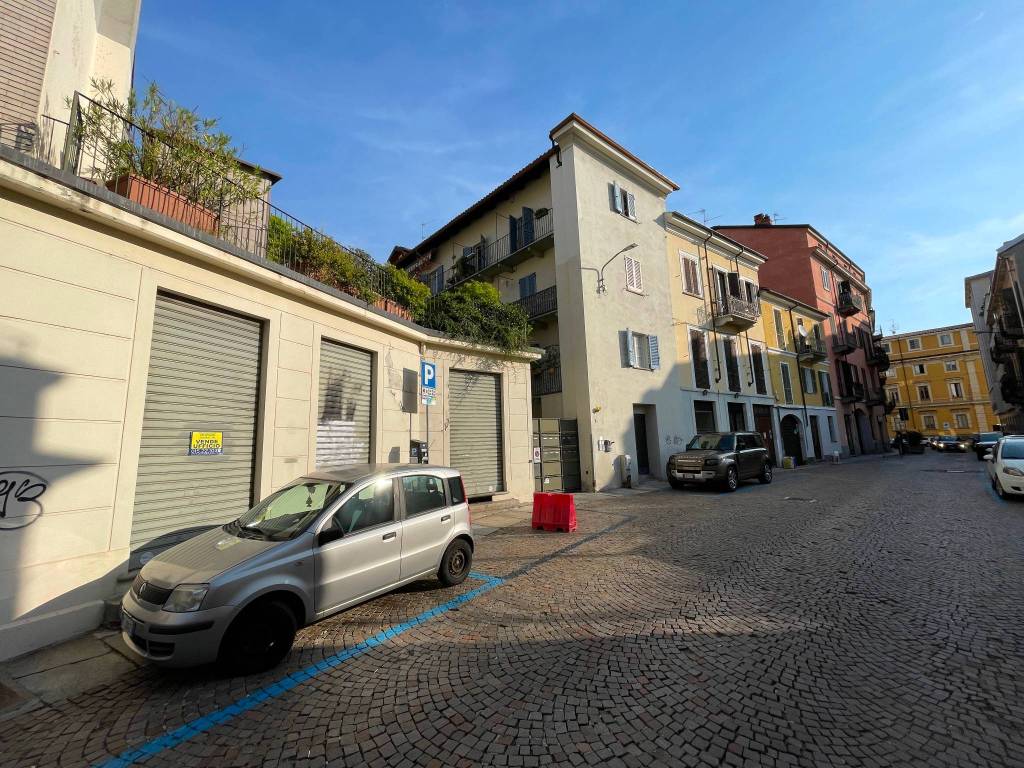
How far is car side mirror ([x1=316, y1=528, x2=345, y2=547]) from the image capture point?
159 inches

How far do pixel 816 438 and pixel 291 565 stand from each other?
3157 centimetres

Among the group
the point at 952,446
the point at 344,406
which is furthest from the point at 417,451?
the point at 952,446

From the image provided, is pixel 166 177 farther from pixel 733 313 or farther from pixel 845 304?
pixel 845 304

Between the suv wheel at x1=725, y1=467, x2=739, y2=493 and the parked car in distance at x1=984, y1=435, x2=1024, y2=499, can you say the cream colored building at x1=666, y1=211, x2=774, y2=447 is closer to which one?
the suv wheel at x1=725, y1=467, x2=739, y2=493

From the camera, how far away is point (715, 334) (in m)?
21.0

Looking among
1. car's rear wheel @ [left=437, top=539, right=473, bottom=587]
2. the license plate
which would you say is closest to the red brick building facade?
car's rear wheel @ [left=437, top=539, right=473, bottom=587]

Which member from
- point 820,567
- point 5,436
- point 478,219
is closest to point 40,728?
point 5,436

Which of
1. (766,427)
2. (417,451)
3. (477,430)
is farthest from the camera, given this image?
(766,427)

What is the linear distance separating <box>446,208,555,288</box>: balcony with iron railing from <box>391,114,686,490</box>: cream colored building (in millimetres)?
52

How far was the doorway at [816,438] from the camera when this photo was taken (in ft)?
87.3

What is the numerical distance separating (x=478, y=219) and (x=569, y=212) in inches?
238

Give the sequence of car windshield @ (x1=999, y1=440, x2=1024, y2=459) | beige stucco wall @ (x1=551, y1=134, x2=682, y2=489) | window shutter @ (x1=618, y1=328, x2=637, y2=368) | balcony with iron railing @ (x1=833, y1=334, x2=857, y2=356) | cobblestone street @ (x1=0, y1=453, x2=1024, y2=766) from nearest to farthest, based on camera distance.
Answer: cobblestone street @ (x1=0, y1=453, x2=1024, y2=766)
car windshield @ (x1=999, y1=440, x2=1024, y2=459)
beige stucco wall @ (x1=551, y1=134, x2=682, y2=489)
window shutter @ (x1=618, y1=328, x2=637, y2=368)
balcony with iron railing @ (x1=833, y1=334, x2=857, y2=356)

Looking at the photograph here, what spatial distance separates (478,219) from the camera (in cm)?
2042

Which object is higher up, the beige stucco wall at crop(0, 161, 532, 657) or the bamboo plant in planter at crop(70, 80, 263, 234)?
the bamboo plant in planter at crop(70, 80, 263, 234)
